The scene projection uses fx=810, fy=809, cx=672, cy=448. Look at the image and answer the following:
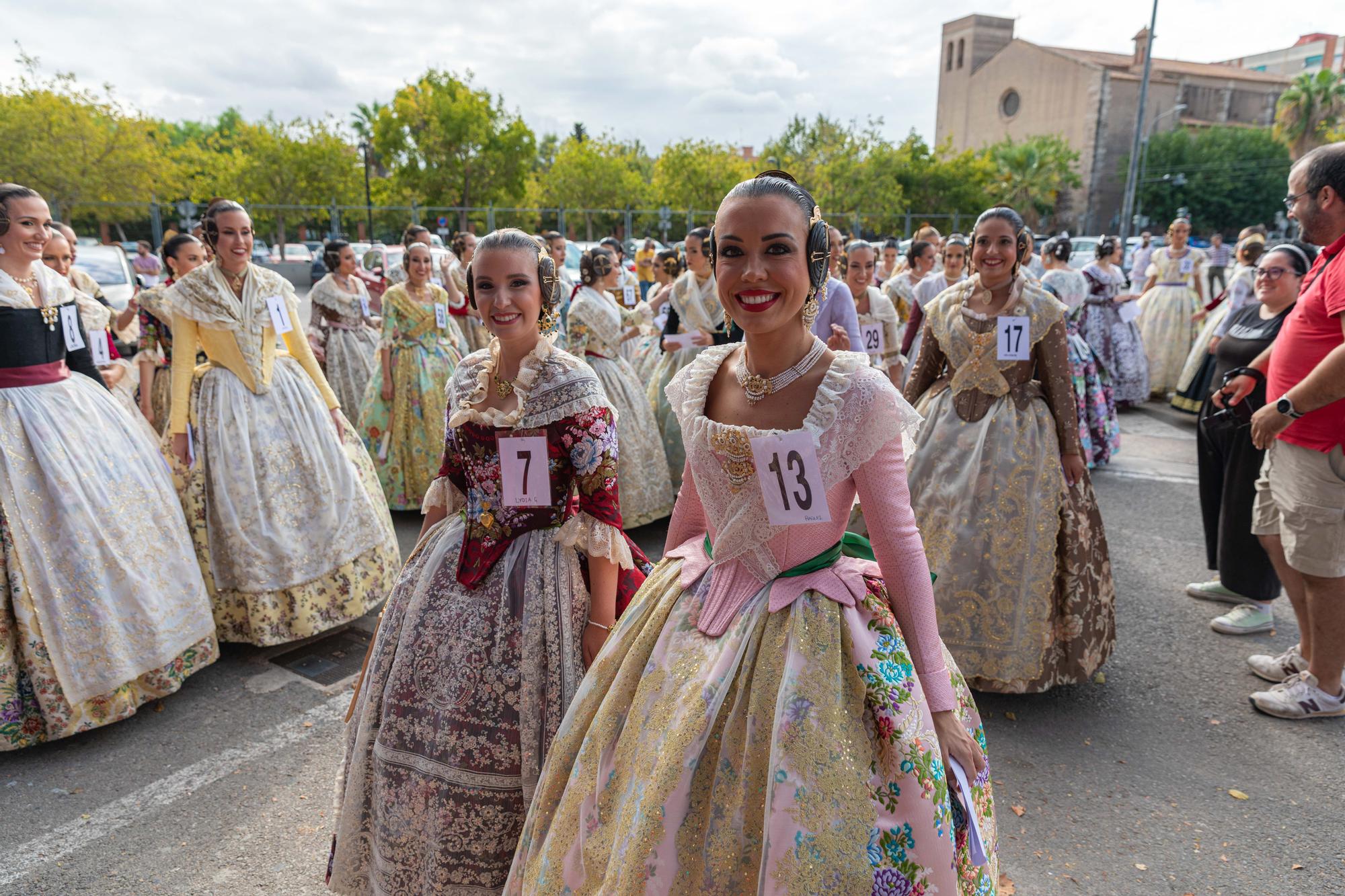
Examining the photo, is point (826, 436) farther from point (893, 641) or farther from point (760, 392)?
point (893, 641)

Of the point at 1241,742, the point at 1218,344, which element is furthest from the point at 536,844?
the point at 1218,344

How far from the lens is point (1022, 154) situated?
41.8 meters

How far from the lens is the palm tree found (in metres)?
38.5

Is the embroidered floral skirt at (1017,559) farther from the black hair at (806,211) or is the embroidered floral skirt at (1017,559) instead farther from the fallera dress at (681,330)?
the fallera dress at (681,330)

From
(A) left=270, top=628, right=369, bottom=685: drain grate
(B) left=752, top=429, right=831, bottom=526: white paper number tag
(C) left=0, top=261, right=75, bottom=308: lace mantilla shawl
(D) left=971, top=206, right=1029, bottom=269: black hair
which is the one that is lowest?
(A) left=270, top=628, right=369, bottom=685: drain grate

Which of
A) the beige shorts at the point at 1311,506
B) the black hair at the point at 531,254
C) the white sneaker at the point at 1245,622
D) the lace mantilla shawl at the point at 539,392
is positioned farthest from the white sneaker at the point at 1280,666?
the black hair at the point at 531,254

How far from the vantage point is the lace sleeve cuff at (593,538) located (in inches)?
87.2

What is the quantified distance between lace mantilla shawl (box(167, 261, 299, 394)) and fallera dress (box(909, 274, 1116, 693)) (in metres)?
3.25

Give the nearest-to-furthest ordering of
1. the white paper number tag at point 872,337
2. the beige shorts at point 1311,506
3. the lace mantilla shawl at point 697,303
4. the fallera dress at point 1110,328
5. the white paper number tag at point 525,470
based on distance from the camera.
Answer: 1. the white paper number tag at point 525,470
2. the beige shorts at point 1311,506
3. the lace mantilla shawl at point 697,303
4. the white paper number tag at point 872,337
5. the fallera dress at point 1110,328

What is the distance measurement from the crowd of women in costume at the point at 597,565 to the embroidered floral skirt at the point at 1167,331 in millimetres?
6655

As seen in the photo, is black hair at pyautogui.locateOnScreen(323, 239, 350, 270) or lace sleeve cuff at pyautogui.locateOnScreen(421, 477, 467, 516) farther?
black hair at pyautogui.locateOnScreen(323, 239, 350, 270)

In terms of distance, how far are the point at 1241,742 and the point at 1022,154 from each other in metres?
44.7

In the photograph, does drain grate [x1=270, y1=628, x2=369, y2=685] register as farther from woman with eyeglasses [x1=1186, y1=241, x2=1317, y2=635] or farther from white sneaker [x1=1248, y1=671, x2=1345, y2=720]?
woman with eyeglasses [x1=1186, y1=241, x2=1317, y2=635]

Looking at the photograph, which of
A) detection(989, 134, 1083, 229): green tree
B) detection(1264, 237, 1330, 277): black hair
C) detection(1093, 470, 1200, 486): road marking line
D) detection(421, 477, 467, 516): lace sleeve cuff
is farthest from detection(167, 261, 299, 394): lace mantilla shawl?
detection(989, 134, 1083, 229): green tree
